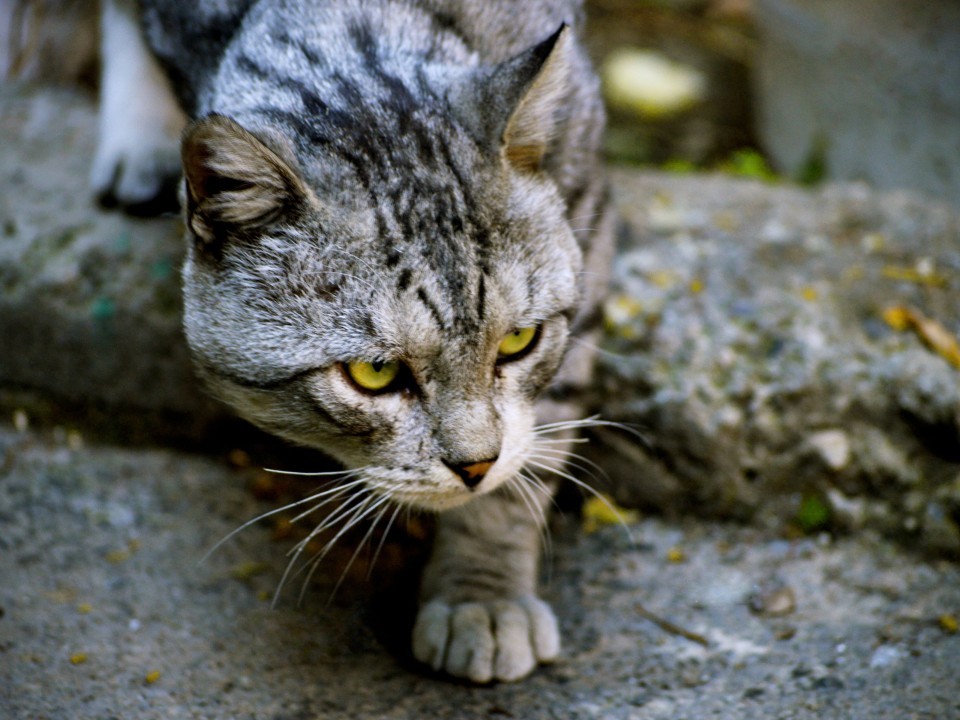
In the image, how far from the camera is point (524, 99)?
188 cm

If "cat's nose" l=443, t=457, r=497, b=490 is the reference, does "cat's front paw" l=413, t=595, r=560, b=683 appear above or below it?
below

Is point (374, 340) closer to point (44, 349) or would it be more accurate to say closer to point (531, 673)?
point (531, 673)

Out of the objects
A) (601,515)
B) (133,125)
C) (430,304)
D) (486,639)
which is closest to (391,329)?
(430,304)

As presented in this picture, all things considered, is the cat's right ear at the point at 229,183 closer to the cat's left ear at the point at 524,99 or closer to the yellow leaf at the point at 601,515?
the cat's left ear at the point at 524,99

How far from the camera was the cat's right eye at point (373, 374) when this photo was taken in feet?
6.14

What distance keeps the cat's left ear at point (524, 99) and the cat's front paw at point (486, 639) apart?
1.01 m

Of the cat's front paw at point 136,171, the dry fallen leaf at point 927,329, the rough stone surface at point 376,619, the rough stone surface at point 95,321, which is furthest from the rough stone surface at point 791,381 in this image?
the cat's front paw at point 136,171

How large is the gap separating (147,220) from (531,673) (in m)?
1.81

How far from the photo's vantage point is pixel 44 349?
9.27 feet

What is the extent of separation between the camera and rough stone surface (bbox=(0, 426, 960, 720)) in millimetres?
2037

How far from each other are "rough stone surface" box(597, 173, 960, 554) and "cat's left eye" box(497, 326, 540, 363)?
655mm

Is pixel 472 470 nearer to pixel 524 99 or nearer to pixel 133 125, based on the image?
pixel 524 99

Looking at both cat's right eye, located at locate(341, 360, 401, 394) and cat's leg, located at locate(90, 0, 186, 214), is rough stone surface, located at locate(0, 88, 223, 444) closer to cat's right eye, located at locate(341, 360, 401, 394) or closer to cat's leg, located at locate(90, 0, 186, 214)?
cat's leg, located at locate(90, 0, 186, 214)

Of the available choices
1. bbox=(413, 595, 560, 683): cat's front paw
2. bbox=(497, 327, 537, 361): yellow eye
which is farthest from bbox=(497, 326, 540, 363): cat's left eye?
bbox=(413, 595, 560, 683): cat's front paw
